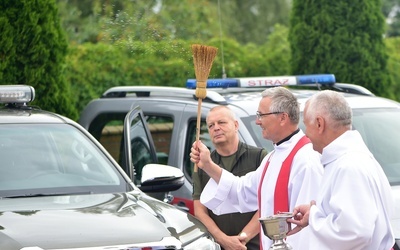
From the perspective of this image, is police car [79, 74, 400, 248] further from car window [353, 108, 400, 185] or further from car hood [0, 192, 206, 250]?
car hood [0, 192, 206, 250]

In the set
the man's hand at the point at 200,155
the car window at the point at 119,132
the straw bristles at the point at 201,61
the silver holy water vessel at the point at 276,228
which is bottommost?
the car window at the point at 119,132

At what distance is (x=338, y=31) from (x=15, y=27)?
14.9 feet

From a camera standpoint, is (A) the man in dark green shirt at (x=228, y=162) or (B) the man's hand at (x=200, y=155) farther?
(A) the man in dark green shirt at (x=228, y=162)

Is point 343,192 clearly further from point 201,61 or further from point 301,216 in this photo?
point 201,61

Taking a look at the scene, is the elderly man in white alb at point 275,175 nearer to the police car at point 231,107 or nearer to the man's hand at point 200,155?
the man's hand at point 200,155

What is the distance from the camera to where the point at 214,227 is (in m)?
6.63

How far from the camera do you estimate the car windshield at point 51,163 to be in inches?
241

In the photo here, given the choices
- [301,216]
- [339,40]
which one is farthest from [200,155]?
[339,40]

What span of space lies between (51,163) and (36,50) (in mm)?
3960

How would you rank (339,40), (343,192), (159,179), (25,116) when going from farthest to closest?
(339,40)
(25,116)
(159,179)
(343,192)

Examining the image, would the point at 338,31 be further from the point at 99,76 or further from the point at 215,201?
the point at 215,201

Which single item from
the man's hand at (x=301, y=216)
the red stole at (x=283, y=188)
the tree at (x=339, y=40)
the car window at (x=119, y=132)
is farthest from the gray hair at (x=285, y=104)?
the tree at (x=339, y=40)

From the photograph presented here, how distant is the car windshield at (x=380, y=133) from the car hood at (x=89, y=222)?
1555 mm

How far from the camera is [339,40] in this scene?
12719mm
